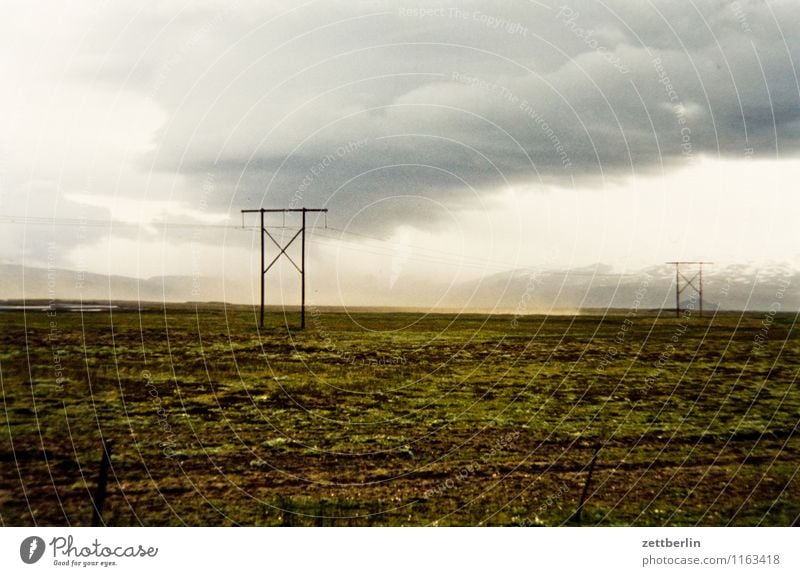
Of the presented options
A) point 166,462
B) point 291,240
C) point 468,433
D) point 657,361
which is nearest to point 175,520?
point 166,462

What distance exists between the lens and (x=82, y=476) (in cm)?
1842

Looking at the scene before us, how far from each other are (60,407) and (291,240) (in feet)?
76.3

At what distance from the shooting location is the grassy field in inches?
672

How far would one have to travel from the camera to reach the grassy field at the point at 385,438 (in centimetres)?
1708

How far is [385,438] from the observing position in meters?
22.9
